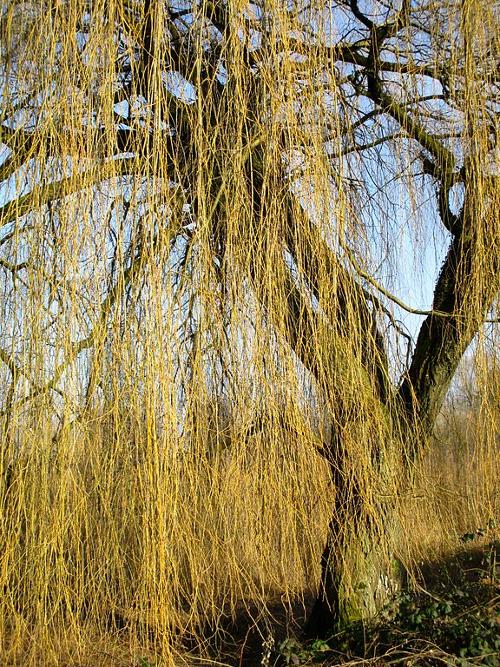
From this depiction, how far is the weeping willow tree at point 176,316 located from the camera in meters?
1.46

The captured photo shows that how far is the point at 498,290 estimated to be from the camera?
1.94 m

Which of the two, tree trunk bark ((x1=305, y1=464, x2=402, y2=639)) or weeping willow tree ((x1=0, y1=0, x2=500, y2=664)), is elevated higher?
weeping willow tree ((x1=0, y1=0, x2=500, y2=664))

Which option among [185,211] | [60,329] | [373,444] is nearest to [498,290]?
[373,444]

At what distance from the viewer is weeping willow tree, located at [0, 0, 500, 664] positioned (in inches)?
57.5

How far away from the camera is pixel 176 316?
1494mm

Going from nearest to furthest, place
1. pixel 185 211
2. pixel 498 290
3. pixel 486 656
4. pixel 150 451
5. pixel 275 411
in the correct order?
pixel 150 451 → pixel 275 411 → pixel 185 211 → pixel 486 656 → pixel 498 290

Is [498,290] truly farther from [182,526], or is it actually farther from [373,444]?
[182,526]

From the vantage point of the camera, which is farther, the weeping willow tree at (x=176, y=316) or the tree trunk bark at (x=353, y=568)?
the tree trunk bark at (x=353, y=568)

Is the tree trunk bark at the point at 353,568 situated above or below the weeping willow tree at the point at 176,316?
below

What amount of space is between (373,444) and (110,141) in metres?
1.07

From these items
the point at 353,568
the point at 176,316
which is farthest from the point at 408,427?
the point at 176,316

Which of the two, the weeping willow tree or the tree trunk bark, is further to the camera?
the tree trunk bark

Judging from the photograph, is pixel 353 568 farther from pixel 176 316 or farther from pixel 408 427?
pixel 176 316

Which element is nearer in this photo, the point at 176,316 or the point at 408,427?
the point at 176,316
